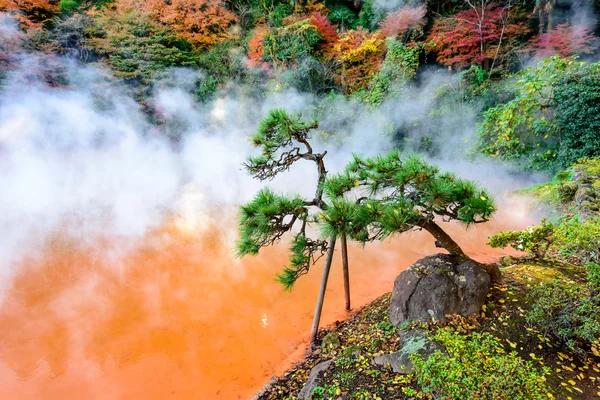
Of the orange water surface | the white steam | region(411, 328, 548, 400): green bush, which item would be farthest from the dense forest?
the orange water surface

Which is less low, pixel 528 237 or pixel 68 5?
pixel 68 5

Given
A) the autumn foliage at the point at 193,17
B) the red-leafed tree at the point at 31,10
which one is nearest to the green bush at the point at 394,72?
the autumn foliage at the point at 193,17

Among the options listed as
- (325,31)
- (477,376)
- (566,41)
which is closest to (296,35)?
(325,31)

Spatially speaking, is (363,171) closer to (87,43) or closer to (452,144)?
(452,144)

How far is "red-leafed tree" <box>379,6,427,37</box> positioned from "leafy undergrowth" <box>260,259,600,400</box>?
352 inches

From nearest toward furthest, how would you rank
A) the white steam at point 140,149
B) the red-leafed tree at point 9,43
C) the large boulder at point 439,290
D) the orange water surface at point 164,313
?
the large boulder at point 439,290 < the orange water surface at point 164,313 < the white steam at point 140,149 < the red-leafed tree at point 9,43

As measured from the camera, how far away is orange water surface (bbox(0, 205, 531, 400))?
11.3ft

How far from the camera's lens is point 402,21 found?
963 cm

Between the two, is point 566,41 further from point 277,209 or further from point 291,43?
point 277,209

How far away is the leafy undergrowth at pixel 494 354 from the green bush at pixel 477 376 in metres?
0.01

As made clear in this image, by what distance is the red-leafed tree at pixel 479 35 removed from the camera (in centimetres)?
864

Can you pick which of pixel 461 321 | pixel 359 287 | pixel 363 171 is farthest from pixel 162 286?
pixel 461 321

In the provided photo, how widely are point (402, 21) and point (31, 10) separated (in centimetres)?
1238

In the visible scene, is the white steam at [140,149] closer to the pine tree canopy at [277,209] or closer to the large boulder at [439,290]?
the pine tree canopy at [277,209]
